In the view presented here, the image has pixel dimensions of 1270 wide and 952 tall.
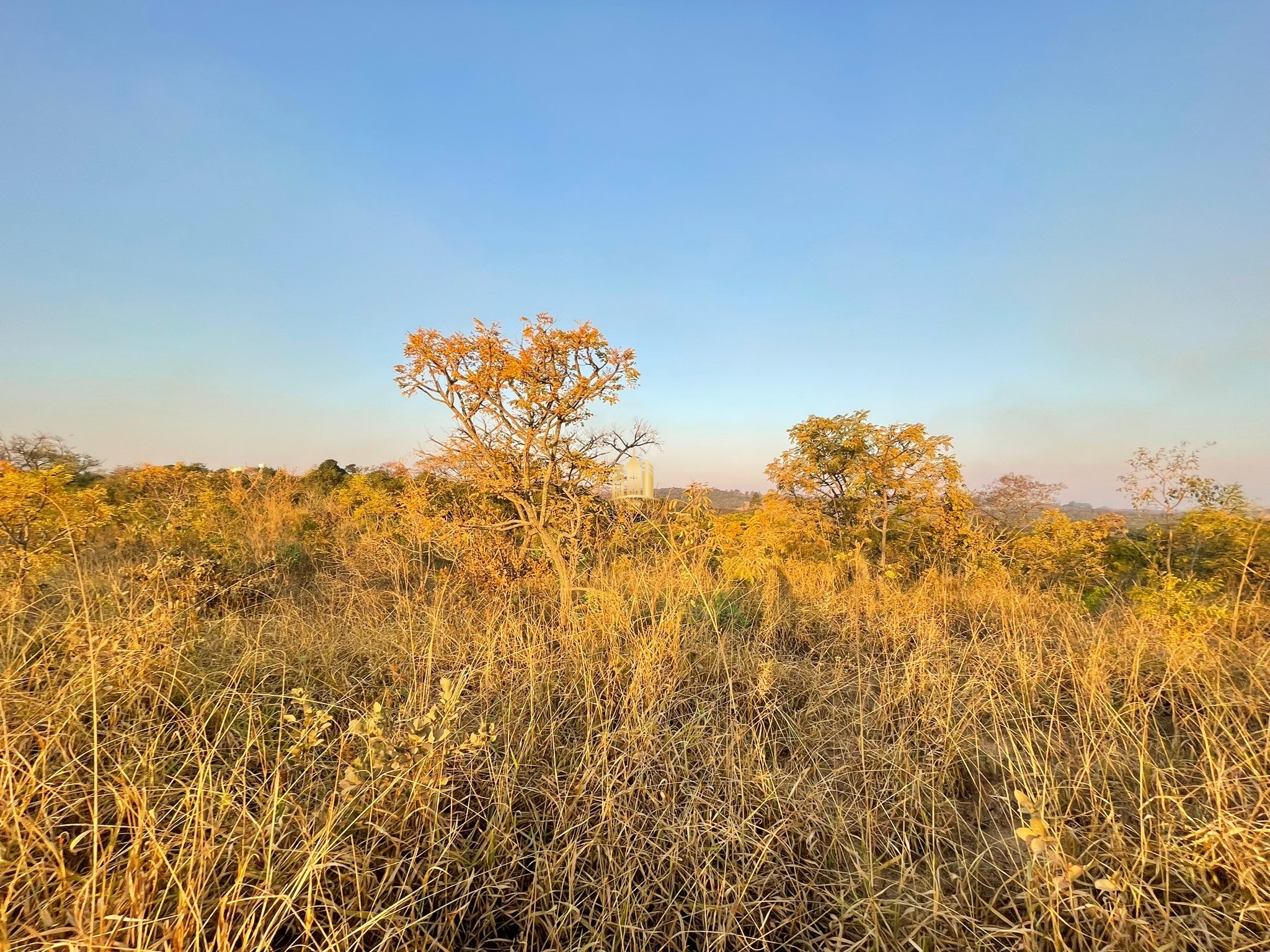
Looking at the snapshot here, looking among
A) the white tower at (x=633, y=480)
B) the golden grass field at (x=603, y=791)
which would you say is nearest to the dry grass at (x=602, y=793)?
the golden grass field at (x=603, y=791)

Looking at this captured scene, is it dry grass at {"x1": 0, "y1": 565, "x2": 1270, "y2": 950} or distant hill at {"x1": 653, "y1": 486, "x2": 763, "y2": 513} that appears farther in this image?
distant hill at {"x1": 653, "y1": 486, "x2": 763, "y2": 513}

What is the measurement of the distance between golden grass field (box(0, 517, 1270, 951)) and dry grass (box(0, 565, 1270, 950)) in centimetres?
1

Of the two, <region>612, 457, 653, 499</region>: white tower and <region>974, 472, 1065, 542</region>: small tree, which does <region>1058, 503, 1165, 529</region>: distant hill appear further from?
<region>612, 457, 653, 499</region>: white tower

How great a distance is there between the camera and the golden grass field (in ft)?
4.18

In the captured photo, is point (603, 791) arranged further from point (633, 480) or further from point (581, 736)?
point (633, 480)

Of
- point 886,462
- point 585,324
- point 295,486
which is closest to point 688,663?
point 585,324

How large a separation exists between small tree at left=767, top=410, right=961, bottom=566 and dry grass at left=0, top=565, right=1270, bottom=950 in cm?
302

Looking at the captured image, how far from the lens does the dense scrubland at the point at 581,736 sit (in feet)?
4.33

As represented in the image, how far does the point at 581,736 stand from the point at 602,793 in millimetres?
376

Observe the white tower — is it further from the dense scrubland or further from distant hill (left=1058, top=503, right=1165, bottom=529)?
distant hill (left=1058, top=503, right=1165, bottom=529)

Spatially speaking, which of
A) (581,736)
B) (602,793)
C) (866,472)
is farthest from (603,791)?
(866,472)

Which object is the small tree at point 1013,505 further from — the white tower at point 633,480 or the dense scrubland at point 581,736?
the white tower at point 633,480

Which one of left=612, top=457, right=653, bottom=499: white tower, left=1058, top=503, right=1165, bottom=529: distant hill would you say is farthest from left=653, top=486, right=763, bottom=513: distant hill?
left=1058, top=503, right=1165, bottom=529: distant hill

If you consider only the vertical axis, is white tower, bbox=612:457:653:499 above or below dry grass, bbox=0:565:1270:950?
above
